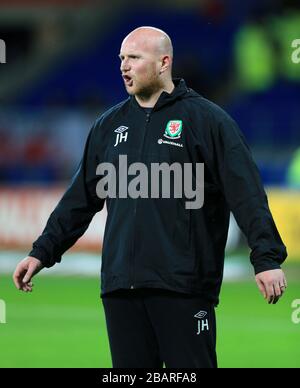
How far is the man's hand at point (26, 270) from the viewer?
4918 mm

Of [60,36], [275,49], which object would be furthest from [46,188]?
[60,36]

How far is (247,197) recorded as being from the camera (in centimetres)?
460

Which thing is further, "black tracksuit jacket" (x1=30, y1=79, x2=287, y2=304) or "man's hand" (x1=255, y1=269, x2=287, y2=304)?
"black tracksuit jacket" (x1=30, y1=79, x2=287, y2=304)

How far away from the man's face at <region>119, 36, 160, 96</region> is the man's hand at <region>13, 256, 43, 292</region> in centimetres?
94

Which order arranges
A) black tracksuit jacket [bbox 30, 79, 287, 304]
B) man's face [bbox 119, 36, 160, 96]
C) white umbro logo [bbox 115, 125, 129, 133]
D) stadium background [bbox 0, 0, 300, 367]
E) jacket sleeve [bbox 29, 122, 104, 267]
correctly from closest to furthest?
black tracksuit jacket [bbox 30, 79, 287, 304] → man's face [bbox 119, 36, 160, 96] → white umbro logo [bbox 115, 125, 129, 133] → jacket sleeve [bbox 29, 122, 104, 267] → stadium background [bbox 0, 0, 300, 367]

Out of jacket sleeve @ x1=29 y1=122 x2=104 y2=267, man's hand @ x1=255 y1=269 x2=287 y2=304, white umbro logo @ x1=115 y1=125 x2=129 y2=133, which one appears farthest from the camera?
jacket sleeve @ x1=29 y1=122 x2=104 y2=267

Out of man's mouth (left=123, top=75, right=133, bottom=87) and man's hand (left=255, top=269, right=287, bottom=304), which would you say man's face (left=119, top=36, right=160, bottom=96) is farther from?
man's hand (left=255, top=269, right=287, bottom=304)

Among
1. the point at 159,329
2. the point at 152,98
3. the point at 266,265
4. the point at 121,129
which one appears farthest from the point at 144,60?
the point at 159,329

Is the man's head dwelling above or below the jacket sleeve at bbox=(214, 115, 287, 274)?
above

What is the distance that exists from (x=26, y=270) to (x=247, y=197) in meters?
1.12

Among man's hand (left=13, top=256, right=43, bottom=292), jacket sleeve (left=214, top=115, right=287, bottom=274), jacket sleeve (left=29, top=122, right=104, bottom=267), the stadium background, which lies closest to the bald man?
jacket sleeve (left=214, top=115, right=287, bottom=274)

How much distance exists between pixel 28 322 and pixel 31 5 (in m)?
15.4

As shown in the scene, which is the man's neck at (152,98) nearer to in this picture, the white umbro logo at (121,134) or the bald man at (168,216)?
the bald man at (168,216)

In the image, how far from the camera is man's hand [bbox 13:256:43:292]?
492cm
